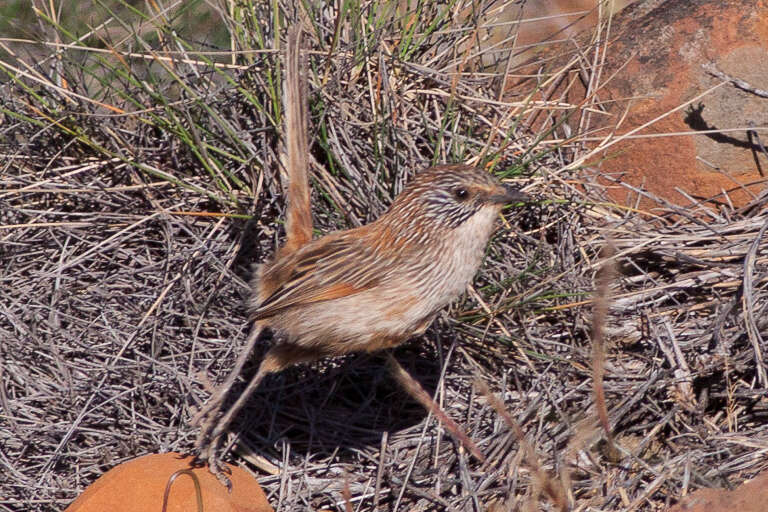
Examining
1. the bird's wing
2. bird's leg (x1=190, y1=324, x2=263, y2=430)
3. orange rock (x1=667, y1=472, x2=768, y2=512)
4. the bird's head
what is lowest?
bird's leg (x1=190, y1=324, x2=263, y2=430)

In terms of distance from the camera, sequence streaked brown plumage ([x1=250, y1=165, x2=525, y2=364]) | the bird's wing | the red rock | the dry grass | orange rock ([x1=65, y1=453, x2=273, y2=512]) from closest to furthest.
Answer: orange rock ([x1=65, y1=453, x2=273, y2=512]) → streaked brown plumage ([x1=250, y1=165, x2=525, y2=364]) → the bird's wing → the dry grass → the red rock

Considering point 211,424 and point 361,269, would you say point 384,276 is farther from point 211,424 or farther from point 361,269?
point 211,424

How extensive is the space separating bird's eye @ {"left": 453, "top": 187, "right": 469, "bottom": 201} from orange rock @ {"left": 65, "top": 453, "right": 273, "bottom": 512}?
1.40 metres

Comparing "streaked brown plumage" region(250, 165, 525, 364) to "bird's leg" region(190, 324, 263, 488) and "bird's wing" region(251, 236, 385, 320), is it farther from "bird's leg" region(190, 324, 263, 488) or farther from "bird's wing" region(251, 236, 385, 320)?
"bird's leg" region(190, 324, 263, 488)

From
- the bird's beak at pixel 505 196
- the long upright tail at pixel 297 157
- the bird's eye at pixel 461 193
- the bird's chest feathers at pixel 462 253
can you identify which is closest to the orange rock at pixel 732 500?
the bird's chest feathers at pixel 462 253

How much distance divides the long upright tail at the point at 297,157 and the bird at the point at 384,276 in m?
0.11

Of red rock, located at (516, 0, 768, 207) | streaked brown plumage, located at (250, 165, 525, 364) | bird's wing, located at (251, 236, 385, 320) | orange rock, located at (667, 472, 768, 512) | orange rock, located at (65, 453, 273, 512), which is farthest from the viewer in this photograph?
red rock, located at (516, 0, 768, 207)

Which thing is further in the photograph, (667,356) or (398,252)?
(667,356)

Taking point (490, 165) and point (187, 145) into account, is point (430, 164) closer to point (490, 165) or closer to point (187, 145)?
point (490, 165)

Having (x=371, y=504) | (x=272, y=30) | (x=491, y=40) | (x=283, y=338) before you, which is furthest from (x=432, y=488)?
(x=491, y=40)

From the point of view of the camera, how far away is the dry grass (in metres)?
3.89

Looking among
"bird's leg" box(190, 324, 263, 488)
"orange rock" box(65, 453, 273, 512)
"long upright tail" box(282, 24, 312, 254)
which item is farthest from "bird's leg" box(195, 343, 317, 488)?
"long upright tail" box(282, 24, 312, 254)

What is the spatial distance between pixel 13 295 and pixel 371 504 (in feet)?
5.91

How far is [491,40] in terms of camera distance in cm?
506
